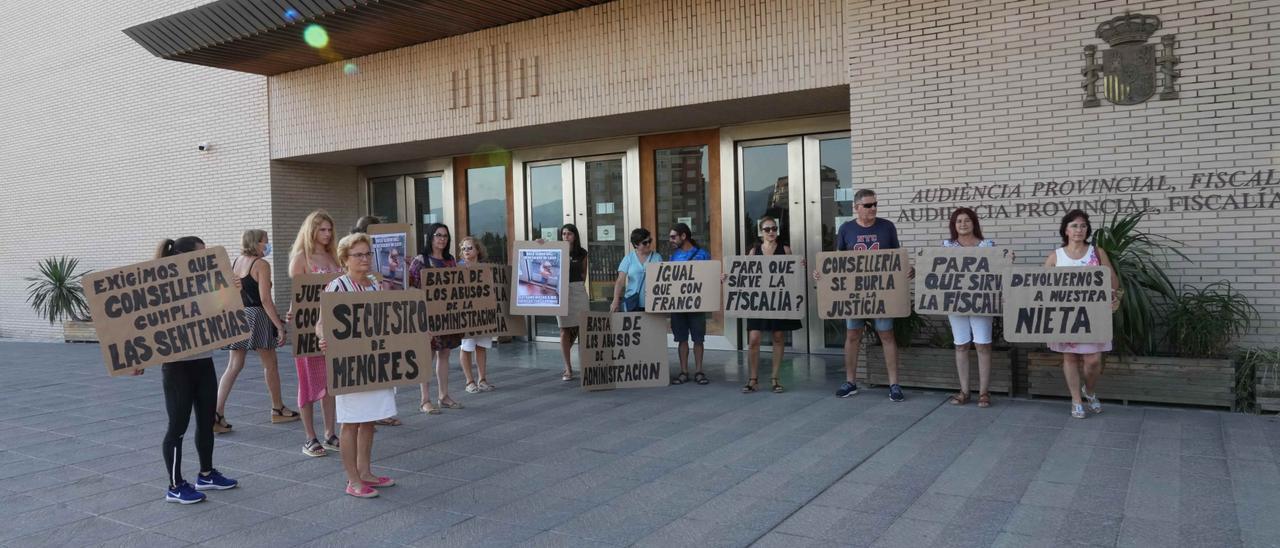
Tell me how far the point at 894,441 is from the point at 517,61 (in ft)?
25.2

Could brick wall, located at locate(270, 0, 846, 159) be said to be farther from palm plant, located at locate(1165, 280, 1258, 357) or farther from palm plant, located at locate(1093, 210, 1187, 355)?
palm plant, located at locate(1165, 280, 1258, 357)

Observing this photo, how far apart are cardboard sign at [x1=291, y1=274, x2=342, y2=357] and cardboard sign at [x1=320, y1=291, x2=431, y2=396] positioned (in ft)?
3.77

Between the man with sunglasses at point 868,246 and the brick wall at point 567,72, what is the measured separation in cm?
182

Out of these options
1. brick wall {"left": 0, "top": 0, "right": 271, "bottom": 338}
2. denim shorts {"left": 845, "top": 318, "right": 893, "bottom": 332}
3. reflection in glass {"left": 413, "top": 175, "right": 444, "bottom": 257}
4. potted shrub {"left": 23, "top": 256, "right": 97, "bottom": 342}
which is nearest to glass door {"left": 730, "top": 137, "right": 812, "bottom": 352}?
denim shorts {"left": 845, "top": 318, "right": 893, "bottom": 332}

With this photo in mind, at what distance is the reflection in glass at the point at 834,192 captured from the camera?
36.1 ft

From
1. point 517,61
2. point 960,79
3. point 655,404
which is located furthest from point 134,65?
point 960,79

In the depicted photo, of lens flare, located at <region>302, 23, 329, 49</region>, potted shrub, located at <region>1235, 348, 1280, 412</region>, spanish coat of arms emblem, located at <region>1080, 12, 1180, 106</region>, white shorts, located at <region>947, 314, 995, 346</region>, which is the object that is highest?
lens flare, located at <region>302, 23, 329, 49</region>

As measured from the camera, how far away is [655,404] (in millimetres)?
7969

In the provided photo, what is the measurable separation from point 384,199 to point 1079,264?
1226 cm

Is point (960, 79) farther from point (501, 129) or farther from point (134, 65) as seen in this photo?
point (134, 65)

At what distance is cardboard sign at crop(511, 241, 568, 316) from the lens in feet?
29.5

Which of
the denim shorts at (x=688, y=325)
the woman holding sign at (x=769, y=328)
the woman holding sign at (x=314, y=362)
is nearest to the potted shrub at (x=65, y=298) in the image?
the woman holding sign at (x=314, y=362)

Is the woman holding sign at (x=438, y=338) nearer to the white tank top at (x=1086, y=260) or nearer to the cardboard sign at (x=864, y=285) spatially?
the cardboard sign at (x=864, y=285)

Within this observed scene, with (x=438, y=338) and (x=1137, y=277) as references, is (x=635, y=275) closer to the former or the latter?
(x=438, y=338)
